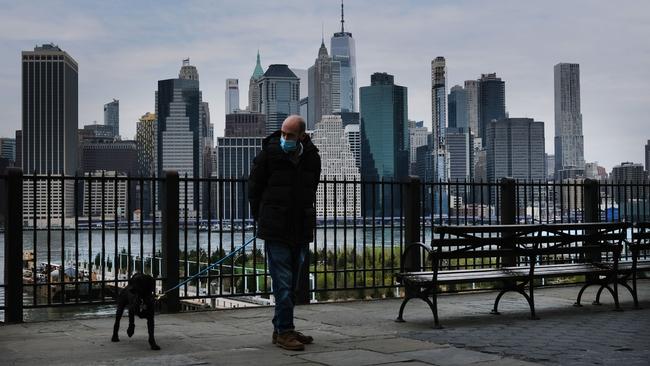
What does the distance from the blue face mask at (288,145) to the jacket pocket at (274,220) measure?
451 millimetres

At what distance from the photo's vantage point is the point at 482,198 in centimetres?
1102

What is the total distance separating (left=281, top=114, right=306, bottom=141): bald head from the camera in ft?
20.3

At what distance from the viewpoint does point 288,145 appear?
6.20 meters

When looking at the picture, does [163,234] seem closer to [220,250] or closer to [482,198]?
[220,250]

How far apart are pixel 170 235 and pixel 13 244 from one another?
158 centimetres

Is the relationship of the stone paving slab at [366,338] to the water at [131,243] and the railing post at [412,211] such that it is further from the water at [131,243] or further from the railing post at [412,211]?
the railing post at [412,211]

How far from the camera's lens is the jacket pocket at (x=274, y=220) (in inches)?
245

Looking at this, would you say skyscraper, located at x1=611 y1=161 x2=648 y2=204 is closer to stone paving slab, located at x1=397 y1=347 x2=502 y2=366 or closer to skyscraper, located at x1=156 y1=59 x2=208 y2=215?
stone paving slab, located at x1=397 y1=347 x2=502 y2=366

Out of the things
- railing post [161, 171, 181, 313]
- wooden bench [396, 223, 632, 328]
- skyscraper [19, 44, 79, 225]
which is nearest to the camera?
wooden bench [396, 223, 632, 328]

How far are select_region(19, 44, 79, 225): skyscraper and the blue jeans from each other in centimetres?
10939

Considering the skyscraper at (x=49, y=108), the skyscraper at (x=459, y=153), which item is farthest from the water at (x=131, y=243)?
the skyscraper at (x=459, y=153)

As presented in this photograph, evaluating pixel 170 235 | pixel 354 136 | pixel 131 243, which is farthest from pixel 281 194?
pixel 354 136

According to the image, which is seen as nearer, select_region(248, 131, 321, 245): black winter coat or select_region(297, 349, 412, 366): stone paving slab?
select_region(297, 349, 412, 366): stone paving slab

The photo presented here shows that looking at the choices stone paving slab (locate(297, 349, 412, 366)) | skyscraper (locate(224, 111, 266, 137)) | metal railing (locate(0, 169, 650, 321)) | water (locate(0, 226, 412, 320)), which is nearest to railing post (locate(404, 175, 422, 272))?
metal railing (locate(0, 169, 650, 321))
